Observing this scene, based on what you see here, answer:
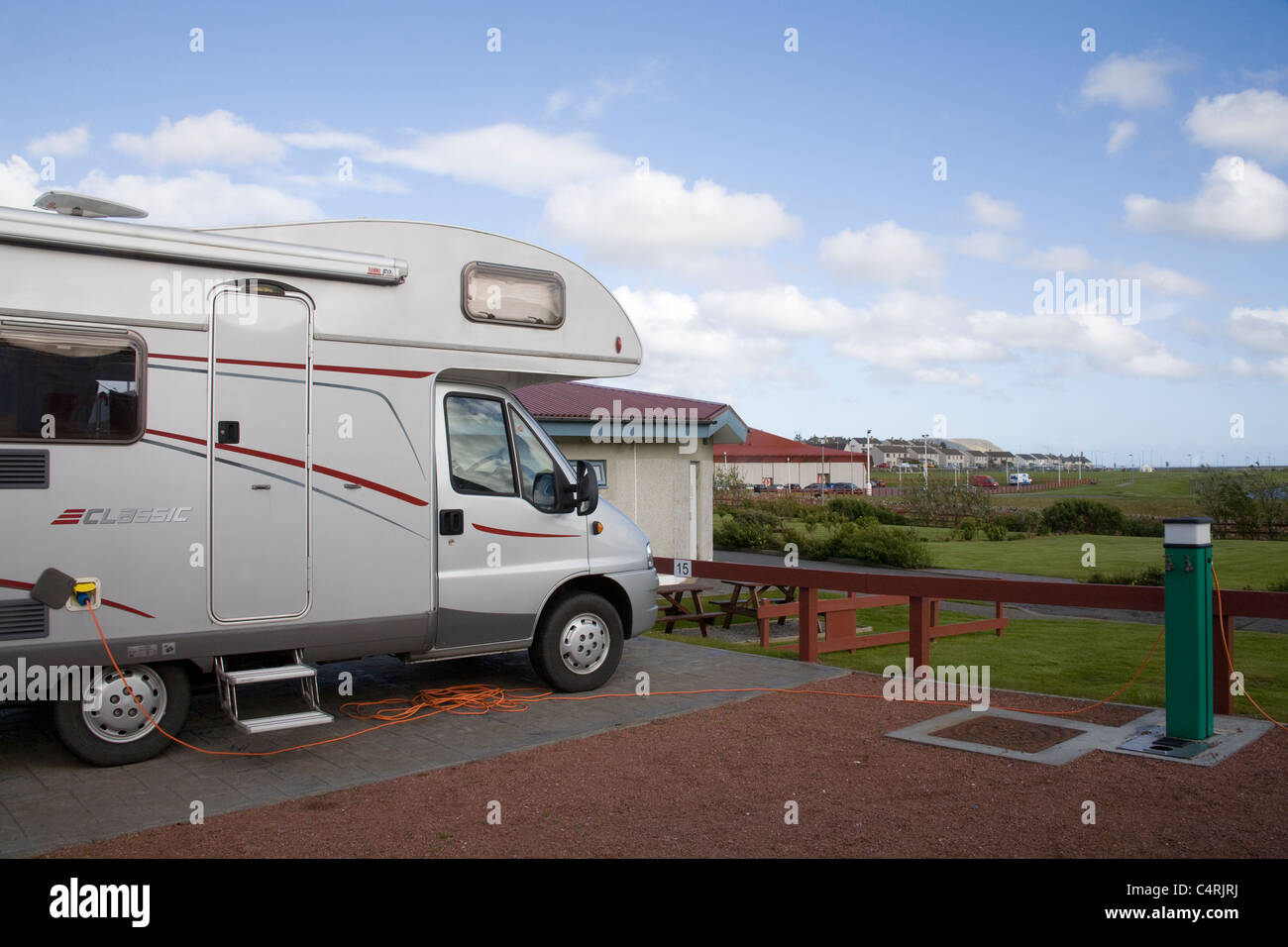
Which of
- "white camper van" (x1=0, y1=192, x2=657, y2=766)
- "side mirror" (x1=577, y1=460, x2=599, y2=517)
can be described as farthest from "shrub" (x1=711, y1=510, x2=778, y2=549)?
"side mirror" (x1=577, y1=460, x2=599, y2=517)

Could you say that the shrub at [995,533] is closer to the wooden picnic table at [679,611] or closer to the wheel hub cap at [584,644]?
the wooden picnic table at [679,611]

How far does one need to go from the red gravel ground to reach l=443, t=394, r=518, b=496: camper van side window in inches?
79.9

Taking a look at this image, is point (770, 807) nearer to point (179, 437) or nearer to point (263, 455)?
point (263, 455)

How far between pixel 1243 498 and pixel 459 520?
85.5ft

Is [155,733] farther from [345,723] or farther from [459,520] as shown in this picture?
[459,520]

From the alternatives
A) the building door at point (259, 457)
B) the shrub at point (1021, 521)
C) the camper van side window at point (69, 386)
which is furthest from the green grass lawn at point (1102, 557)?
the camper van side window at point (69, 386)

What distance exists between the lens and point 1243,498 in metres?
26.8

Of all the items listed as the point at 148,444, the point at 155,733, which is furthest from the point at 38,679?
the point at 148,444

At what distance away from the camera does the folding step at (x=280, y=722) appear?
6.15 metres

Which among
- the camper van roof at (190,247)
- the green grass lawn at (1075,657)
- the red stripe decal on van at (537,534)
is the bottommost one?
the green grass lawn at (1075,657)

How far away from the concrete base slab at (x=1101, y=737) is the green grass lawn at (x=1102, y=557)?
482 inches

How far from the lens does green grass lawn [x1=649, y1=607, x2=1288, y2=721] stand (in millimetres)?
8969

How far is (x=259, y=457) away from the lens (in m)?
6.46

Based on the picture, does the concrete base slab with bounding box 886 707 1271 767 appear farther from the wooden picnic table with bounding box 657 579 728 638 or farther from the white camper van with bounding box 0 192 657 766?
the wooden picnic table with bounding box 657 579 728 638
